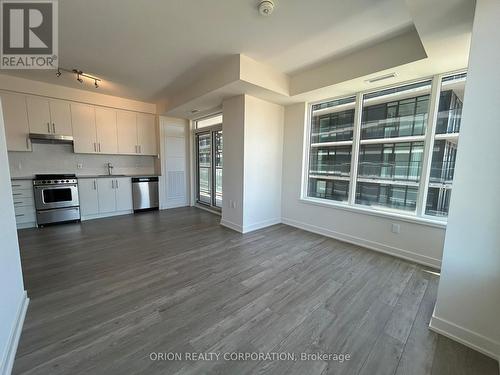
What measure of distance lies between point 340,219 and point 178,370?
303 centimetres

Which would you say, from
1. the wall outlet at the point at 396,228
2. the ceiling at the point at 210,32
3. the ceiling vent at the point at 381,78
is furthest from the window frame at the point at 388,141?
the ceiling at the point at 210,32

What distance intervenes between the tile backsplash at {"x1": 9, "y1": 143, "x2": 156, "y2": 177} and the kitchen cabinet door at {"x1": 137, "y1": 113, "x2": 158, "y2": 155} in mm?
451

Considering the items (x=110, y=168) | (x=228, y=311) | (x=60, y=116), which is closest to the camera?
(x=228, y=311)

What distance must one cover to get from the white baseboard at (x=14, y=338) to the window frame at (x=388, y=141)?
12.4ft

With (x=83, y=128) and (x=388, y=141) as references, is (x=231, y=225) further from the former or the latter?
(x=83, y=128)

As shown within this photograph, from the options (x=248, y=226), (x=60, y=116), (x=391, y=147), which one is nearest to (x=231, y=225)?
(x=248, y=226)

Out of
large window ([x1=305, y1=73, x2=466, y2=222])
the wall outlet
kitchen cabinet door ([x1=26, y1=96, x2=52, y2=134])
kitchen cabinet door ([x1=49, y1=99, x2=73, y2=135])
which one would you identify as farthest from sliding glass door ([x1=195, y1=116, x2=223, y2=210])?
the wall outlet

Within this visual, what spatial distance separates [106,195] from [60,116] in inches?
71.6

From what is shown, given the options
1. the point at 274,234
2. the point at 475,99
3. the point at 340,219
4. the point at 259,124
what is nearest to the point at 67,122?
the point at 259,124

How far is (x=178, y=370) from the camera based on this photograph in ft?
4.33

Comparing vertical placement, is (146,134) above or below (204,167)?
above

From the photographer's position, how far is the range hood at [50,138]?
4.01 metres

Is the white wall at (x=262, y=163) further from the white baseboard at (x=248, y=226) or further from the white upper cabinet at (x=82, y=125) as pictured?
the white upper cabinet at (x=82, y=125)

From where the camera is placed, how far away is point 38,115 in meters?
4.05
